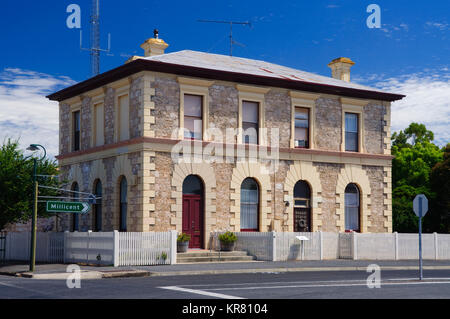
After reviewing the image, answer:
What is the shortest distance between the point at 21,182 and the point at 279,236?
10136mm

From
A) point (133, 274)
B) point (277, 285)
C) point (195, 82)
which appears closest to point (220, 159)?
point (195, 82)

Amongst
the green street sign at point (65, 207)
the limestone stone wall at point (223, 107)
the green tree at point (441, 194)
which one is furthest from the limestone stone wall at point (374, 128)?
the green tree at point (441, 194)

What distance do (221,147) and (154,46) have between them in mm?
5909

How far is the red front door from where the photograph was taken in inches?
1009

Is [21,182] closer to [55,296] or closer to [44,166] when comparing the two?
[44,166]

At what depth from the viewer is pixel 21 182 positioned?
24781mm

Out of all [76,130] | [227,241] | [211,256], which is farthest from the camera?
[76,130]

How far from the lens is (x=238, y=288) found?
15.0 metres

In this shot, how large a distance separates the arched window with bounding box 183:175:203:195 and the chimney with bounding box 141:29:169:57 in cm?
635

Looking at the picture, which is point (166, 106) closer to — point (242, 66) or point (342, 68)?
point (242, 66)

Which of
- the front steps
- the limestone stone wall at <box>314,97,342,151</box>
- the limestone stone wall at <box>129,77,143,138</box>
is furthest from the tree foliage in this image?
the limestone stone wall at <box>129,77,143,138</box>

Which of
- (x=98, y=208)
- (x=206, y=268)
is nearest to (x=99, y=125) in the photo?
(x=98, y=208)
